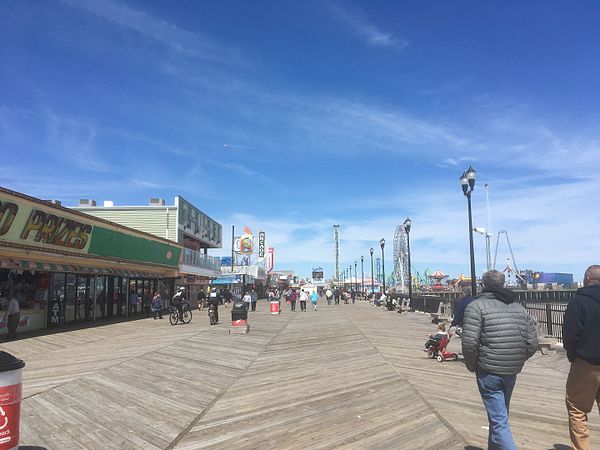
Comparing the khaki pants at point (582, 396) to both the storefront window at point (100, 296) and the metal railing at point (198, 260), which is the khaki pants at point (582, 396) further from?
the metal railing at point (198, 260)

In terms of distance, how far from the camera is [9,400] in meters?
4.34

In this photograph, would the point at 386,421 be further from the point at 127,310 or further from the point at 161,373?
the point at 127,310

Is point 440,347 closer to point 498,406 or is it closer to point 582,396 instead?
point 582,396

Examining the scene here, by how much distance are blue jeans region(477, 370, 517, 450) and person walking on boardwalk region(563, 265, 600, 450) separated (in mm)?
758

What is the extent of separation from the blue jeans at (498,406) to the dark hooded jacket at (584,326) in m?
0.73

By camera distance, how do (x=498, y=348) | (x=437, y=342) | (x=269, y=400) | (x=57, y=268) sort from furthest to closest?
(x=57, y=268), (x=437, y=342), (x=269, y=400), (x=498, y=348)

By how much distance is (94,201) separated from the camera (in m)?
39.5

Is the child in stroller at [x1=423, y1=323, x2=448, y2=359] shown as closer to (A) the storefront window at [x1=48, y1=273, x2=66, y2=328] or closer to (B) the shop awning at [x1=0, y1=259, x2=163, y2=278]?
(B) the shop awning at [x1=0, y1=259, x2=163, y2=278]

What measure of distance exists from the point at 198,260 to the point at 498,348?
3821cm

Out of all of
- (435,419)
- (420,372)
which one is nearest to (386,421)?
(435,419)

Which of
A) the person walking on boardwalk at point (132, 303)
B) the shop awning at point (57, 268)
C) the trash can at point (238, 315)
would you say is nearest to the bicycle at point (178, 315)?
the shop awning at point (57, 268)

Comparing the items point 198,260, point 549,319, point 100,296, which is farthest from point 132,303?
point 549,319

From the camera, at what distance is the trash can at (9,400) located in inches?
169

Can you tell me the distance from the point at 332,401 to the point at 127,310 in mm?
23290
